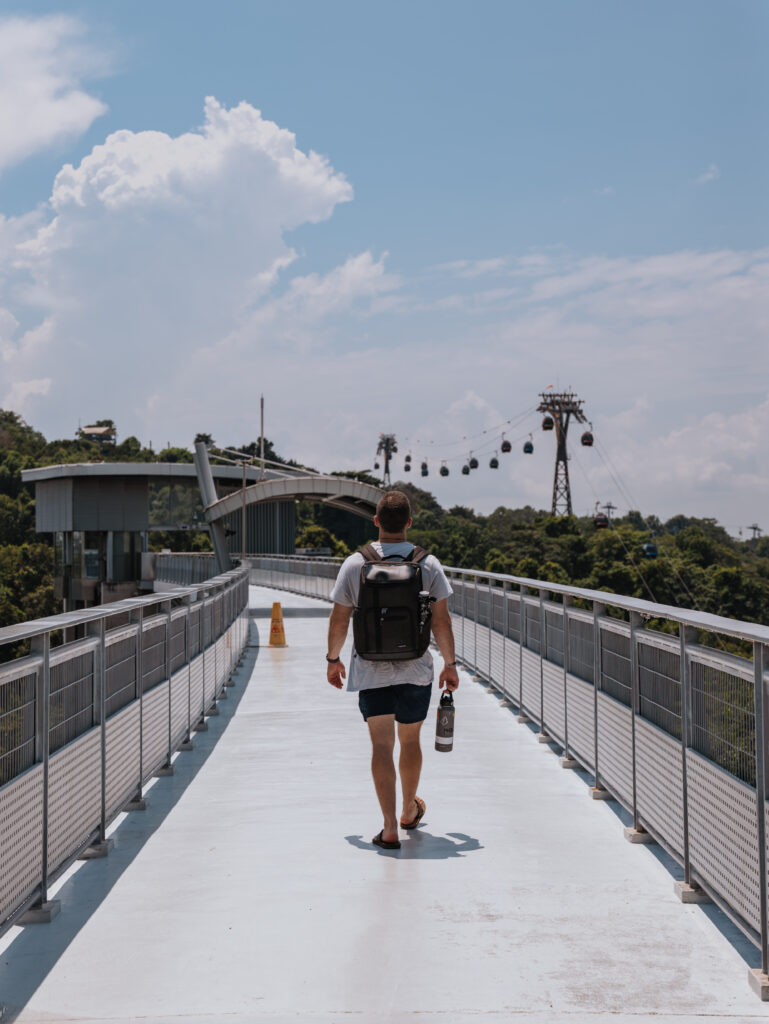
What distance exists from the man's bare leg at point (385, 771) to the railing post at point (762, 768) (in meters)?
2.48

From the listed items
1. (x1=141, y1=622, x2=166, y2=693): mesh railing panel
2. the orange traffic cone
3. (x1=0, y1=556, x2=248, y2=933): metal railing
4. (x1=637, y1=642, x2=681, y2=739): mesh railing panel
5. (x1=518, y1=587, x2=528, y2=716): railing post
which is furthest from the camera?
the orange traffic cone

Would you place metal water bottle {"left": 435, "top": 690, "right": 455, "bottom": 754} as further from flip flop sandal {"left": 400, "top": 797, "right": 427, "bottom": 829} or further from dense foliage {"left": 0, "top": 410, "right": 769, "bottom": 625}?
dense foliage {"left": 0, "top": 410, "right": 769, "bottom": 625}

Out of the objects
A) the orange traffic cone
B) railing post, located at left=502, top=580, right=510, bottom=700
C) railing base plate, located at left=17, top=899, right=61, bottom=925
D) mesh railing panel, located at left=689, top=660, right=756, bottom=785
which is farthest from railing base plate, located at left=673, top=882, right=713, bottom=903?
the orange traffic cone

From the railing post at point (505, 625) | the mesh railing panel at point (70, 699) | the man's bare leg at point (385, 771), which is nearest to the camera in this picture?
the mesh railing panel at point (70, 699)

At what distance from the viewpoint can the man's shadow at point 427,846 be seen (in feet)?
21.6

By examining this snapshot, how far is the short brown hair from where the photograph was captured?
21.8 feet

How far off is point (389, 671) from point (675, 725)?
5.13 feet

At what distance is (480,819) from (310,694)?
7189mm

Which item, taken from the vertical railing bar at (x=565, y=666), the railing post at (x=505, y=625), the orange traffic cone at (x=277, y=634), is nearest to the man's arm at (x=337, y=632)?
the vertical railing bar at (x=565, y=666)

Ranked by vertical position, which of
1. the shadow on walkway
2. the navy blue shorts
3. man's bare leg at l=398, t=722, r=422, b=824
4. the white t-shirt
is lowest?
the shadow on walkway

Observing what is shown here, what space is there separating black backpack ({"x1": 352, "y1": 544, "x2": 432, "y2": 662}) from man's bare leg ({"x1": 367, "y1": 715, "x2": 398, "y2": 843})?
17.3 inches

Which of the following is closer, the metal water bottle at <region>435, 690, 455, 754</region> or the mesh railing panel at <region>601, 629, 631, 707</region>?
the metal water bottle at <region>435, 690, 455, 754</region>

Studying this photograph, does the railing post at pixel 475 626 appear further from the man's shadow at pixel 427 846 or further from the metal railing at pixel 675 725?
the man's shadow at pixel 427 846

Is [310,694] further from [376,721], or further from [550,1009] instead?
[550,1009]
